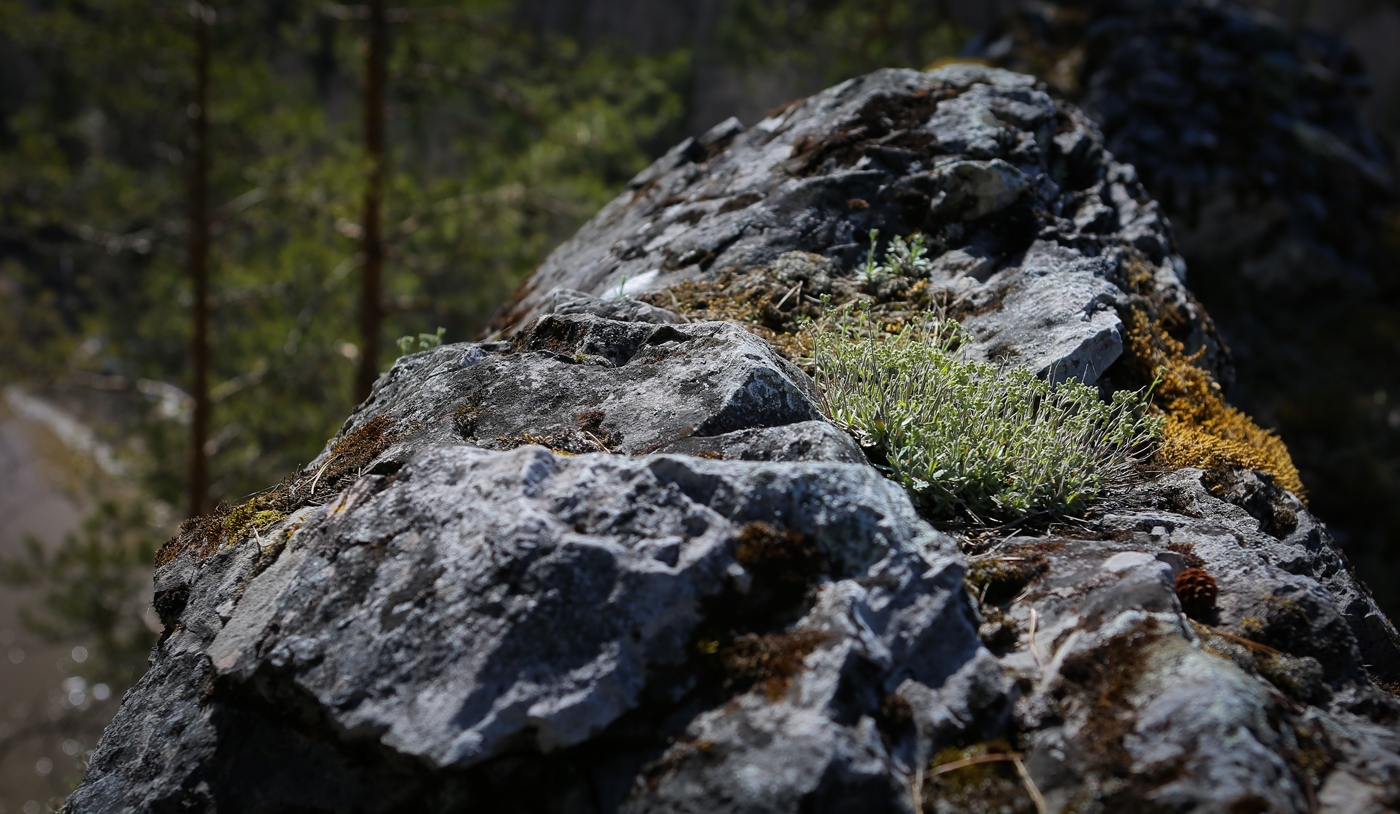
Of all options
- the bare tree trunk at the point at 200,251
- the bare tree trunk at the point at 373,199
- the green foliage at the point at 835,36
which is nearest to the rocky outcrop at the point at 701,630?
the bare tree trunk at the point at 373,199

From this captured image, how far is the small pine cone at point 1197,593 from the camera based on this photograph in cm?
210

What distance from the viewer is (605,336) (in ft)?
9.36

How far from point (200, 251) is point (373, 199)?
2.30 meters

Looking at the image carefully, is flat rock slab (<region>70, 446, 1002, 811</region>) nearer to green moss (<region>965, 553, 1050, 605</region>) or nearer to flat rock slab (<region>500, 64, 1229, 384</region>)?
green moss (<region>965, 553, 1050, 605</region>)

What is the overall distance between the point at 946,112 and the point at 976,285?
132 centimetres

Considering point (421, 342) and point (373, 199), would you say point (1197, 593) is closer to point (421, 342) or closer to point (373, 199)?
point (421, 342)

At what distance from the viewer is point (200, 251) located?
9.31 meters

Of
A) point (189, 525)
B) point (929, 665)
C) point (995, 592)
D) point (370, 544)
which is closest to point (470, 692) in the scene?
point (370, 544)

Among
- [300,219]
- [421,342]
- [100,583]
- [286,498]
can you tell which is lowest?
[100,583]

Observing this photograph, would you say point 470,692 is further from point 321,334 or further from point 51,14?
point 51,14

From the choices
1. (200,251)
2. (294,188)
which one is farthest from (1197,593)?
(200,251)

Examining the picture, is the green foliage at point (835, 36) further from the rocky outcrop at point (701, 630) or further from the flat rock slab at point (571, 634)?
the flat rock slab at point (571, 634)

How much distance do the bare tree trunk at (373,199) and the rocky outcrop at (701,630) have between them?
275 inches

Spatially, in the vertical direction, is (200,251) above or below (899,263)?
below
